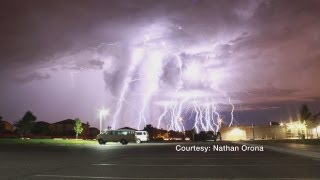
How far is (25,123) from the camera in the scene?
87.9 m

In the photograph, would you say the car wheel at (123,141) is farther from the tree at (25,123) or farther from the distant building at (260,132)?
the tree at (25,123)

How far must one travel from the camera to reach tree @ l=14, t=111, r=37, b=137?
87938 mm

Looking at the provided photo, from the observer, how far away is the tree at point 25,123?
87938 mm

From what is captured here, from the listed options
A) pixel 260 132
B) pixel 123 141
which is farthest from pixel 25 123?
pixel 260 132

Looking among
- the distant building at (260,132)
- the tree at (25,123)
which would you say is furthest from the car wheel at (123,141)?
the tree at (25,123)

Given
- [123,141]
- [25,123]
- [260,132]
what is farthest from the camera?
[25,123]

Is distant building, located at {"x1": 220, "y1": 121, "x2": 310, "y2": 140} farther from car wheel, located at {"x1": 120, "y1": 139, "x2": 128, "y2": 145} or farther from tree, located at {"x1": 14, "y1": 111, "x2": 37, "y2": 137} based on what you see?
tree, located at {"x1": 14, "y1": 111, "x2": 37, "y2": 137}

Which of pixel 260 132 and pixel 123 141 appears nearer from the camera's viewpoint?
pixel 123 141

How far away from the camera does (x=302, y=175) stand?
10836 mm

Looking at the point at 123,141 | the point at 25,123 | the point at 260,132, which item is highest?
the point at 25,123

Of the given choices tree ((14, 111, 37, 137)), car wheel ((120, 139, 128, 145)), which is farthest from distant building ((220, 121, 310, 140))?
tree ((14, 111, 37, 137))

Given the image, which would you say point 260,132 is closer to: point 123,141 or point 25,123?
point 123,141

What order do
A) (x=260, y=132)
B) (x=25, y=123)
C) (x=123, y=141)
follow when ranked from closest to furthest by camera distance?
(x=123, y=141), (x=260, y=132), (x=25, y=123)

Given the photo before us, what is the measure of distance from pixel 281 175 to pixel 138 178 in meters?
3.93
